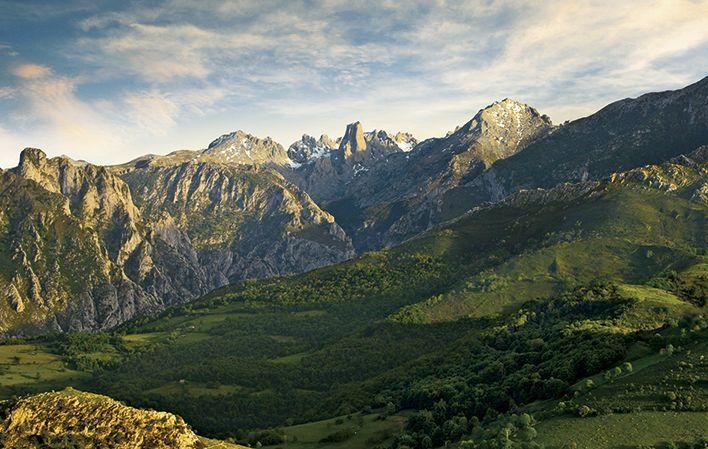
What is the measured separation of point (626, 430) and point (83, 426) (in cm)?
7607

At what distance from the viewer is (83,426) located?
283ft

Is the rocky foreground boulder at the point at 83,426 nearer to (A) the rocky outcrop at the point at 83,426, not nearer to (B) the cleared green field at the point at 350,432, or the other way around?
(A) the rocky outcrop at the point at 83,426

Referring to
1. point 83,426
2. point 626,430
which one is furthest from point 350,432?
point 626,430

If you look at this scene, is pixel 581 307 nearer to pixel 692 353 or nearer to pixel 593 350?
pixel 593 350

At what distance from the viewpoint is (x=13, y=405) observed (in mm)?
86875

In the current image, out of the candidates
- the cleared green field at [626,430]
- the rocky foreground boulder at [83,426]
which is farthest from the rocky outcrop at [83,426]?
the cleared green field at [626,430]

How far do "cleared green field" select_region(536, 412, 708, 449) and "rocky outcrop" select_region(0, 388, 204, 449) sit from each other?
179 ft

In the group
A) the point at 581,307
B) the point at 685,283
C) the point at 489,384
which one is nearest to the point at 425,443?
the point at 489,384

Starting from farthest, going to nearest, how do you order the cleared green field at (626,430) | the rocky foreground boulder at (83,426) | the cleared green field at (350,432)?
1. the cleared green field at (350,432)
2. the rocky foreground boulder at (83,426)
3. the cleared green field at (626,430)

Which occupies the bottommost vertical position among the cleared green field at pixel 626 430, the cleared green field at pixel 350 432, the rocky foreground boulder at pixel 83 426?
the cleared green field at pixel 350 432

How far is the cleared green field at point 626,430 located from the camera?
7619 centimetres

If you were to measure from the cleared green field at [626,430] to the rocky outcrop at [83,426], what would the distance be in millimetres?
54578

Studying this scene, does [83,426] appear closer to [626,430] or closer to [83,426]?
[83,426]

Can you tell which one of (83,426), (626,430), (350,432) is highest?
(83,426)
